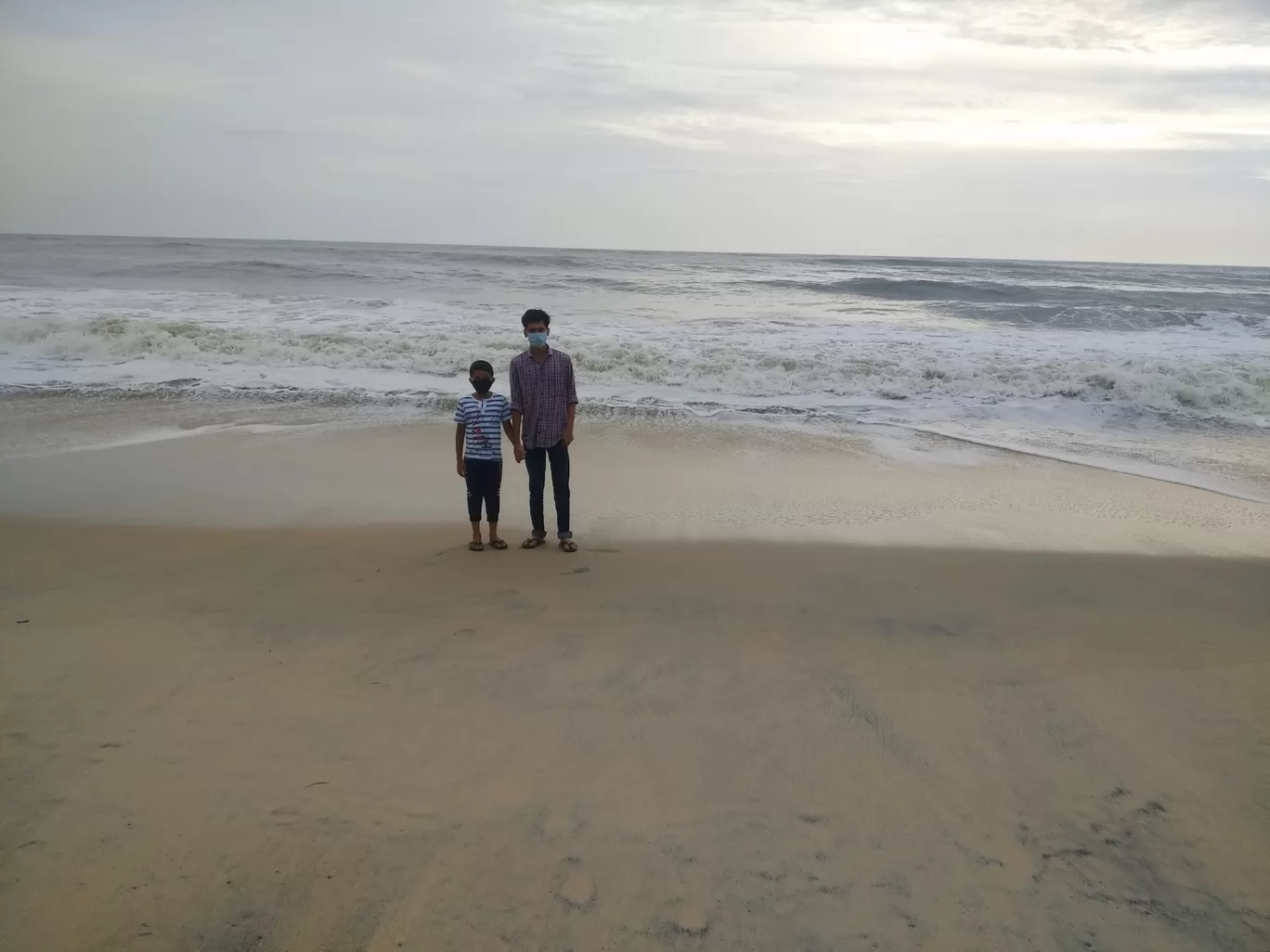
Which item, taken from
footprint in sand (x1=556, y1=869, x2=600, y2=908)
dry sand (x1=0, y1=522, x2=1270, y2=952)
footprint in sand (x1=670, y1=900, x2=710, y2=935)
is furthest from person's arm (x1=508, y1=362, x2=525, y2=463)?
footprint in sand (x1=670, y1=900, x2=710, y2=935)

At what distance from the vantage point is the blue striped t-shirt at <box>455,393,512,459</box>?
5.71 metres

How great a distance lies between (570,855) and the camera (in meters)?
2.60

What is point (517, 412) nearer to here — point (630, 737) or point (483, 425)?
point (483, 425)

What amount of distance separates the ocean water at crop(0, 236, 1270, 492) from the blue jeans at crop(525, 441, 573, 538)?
16.6ft

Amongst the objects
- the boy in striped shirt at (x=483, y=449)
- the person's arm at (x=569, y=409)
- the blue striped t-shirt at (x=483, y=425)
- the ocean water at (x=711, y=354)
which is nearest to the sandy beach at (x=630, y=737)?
the boy in striped shirt at (x=483, y=449)

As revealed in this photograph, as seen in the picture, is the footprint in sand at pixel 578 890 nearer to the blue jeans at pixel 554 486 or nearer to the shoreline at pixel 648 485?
the blue jeans at pixel 554 486

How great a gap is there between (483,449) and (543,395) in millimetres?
589

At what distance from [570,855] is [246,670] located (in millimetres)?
1964

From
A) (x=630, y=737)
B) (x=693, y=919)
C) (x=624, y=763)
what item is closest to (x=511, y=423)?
(x=630, y=737)

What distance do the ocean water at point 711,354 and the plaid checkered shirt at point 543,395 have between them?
16.7 feet

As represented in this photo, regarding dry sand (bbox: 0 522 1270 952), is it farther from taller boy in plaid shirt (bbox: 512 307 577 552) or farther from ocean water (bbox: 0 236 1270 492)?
ocean water (bbox: 0 236 1270 492)

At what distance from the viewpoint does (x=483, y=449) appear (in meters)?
5.71

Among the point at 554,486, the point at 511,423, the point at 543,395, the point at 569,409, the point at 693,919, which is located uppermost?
the point at 543,395

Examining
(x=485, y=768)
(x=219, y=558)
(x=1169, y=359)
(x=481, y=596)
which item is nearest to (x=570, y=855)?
(x=485, y=768)
